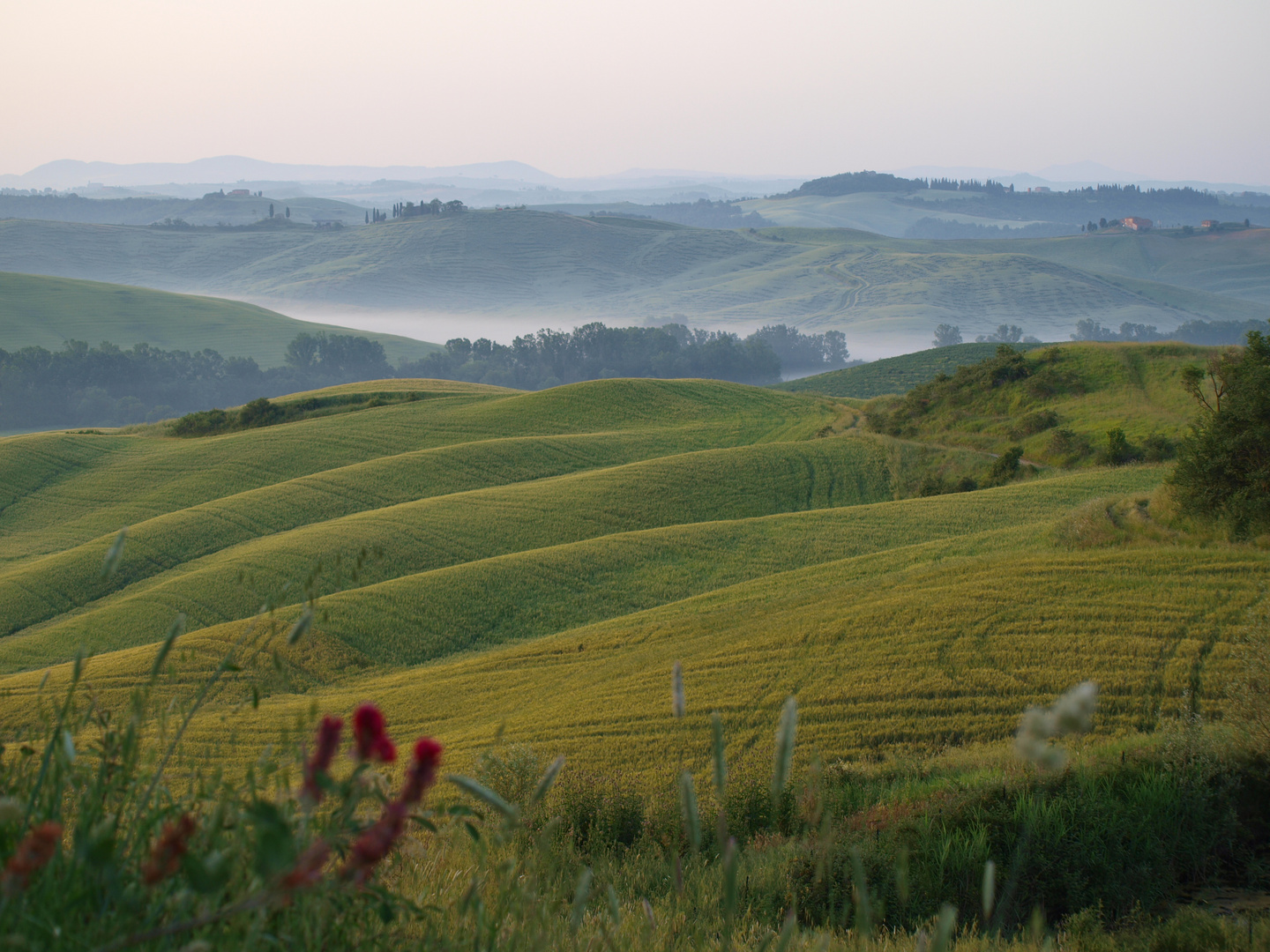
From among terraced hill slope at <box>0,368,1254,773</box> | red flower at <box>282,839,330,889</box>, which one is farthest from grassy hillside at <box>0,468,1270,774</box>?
red flower at <box>282,839,330,889</box>

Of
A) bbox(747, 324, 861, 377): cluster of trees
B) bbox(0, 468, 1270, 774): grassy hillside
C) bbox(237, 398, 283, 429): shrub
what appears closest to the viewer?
bbox(0, 468, 1270, 774): grassy hillside

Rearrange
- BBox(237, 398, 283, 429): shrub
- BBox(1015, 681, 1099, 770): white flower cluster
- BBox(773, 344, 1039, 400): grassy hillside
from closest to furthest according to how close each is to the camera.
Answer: BBox(1015, 681, 1099, 770): white flower cluster, BBox(237, 398, 283, 429): shrub, BBox(773, 344, 1039, 400): grassy hillside

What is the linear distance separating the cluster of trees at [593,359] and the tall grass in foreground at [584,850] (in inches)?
5338

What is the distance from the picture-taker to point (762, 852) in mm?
6316

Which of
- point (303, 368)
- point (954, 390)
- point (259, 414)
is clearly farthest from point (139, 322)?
point (954, 390)

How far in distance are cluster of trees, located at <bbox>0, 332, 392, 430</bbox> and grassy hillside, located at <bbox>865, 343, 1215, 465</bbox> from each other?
10134cm

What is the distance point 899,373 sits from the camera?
92.4m

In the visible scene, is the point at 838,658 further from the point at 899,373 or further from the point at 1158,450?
the point at 899,373

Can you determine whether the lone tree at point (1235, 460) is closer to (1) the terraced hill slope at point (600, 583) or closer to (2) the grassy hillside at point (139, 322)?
(1) the terraced hill slope at point (600, 583)

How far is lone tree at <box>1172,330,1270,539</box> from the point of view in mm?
13859

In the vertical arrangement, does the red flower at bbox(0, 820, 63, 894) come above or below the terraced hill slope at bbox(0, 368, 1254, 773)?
above

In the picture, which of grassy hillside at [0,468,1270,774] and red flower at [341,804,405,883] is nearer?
red flower at [341,804,405,883]

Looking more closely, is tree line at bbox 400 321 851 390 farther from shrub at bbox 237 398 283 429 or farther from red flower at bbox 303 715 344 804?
red flower at bbox 303 715 344 804

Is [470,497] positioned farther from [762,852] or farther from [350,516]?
[762,852]
